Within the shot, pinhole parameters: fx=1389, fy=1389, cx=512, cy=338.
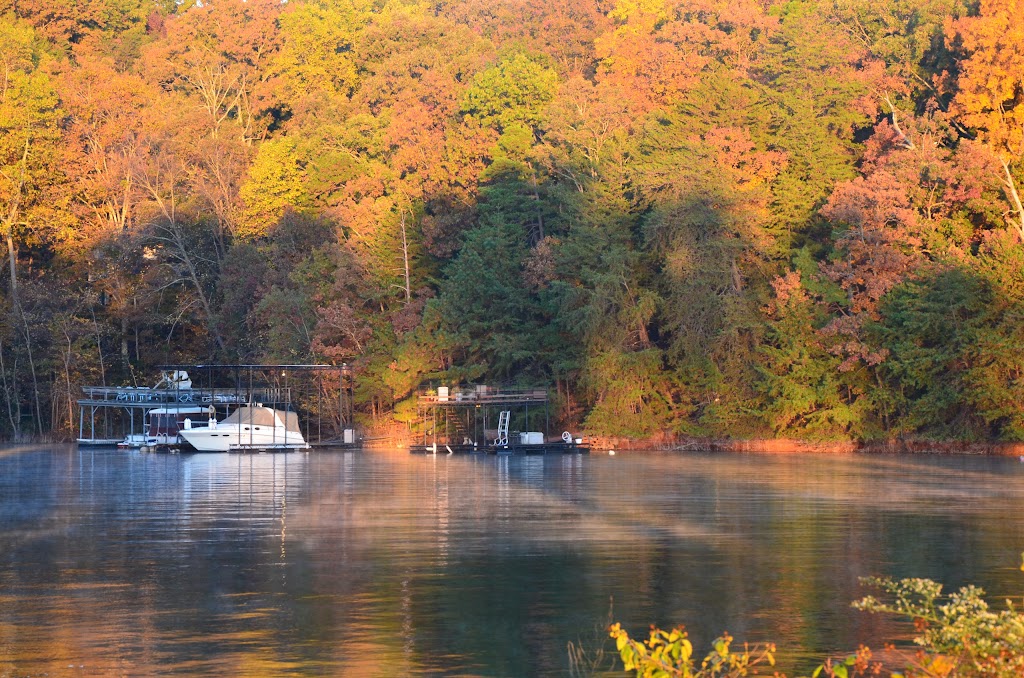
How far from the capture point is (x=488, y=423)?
6309cm

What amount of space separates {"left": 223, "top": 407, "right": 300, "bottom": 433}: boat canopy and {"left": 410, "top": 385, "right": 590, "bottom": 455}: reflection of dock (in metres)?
5.44

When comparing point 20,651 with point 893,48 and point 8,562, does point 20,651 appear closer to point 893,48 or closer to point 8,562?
point 8,562

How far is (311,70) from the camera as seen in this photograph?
81.7 metres

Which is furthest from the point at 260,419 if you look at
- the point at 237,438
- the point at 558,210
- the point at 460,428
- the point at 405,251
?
the point at 558,210

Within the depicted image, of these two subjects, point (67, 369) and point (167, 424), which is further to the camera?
point (67, 369)

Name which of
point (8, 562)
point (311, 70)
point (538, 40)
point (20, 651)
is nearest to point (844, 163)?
point (538, 40)

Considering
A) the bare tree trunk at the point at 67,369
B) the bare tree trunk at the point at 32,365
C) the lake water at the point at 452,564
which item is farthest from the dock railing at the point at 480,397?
the bare tree trunk at the point at 32,365

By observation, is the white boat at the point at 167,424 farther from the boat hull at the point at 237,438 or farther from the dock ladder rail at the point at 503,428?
the dock ladder rail at the point at 503,428

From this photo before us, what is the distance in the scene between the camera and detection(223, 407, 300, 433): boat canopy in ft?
191

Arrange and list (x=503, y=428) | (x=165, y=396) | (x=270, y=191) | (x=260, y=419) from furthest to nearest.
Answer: (x=270, y=191) → (x=165, y=396) → (x=503, y=428) → (x=260, y=419)

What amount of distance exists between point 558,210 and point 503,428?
11.0 meters

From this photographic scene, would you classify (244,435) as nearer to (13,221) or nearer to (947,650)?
(13,221)

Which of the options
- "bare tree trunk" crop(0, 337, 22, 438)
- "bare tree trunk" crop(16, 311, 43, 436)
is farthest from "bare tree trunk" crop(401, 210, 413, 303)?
"bare tree trunk" crop(0, 337, 22, 438)

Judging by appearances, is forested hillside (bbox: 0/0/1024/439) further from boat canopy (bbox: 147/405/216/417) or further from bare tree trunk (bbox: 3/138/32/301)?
boat canopy (bbox: 147/405/216/417)
